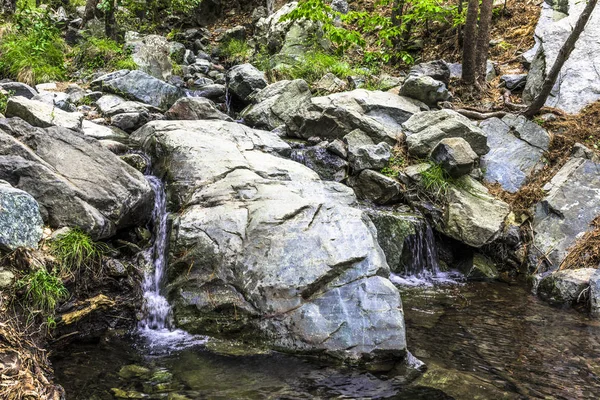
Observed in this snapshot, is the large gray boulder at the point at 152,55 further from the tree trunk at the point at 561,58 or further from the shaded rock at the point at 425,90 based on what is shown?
the tree trunk at the point at 561,58

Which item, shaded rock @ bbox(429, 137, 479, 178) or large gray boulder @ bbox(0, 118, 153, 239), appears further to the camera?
shaded rock @ bbox(429, 137, 479, 178)

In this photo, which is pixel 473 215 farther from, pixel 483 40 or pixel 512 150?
pixel 483 40

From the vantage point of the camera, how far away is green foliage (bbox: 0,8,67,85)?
9750 mm

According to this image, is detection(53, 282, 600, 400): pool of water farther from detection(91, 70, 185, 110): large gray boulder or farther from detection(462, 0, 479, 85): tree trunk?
detection(91, 70, 185, 110): large gray boulder

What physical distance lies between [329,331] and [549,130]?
6880 mm

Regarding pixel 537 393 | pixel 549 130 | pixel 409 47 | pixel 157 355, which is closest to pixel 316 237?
pixel 157 355

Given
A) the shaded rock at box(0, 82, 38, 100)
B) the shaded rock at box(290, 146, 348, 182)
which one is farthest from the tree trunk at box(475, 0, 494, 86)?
the shaded rock at box(0, 82, 38, 100)

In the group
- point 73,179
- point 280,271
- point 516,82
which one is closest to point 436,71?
point 516,82

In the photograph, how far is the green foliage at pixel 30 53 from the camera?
9.75 m

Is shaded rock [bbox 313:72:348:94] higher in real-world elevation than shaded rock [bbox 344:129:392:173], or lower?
higher

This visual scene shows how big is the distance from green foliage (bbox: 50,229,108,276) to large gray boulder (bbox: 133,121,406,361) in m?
0.78

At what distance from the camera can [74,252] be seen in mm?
4293

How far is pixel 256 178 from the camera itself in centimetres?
554

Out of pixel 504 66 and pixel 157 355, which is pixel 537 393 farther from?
pixel 504 66
